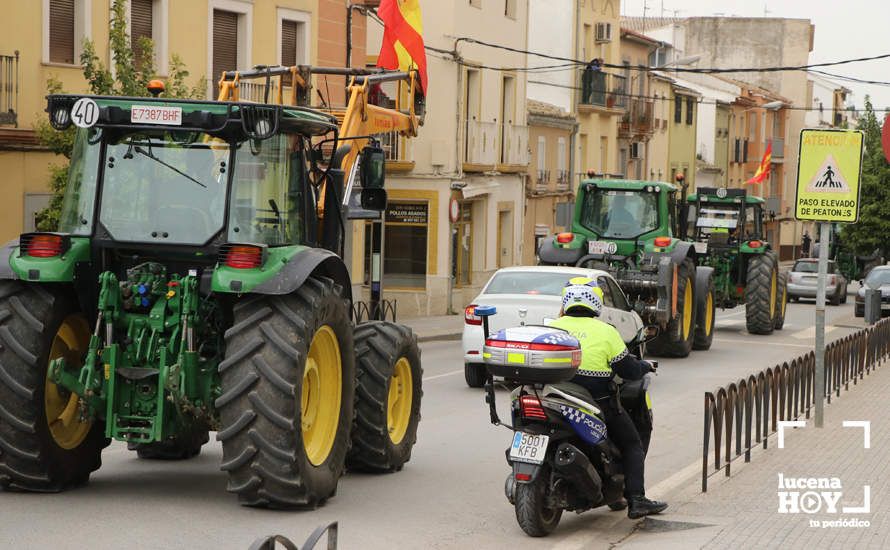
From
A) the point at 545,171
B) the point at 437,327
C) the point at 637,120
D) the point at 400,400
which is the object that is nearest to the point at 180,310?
the point at 400,400

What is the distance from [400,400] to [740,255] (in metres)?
20.5

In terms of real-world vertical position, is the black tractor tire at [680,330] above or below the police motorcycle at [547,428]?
below

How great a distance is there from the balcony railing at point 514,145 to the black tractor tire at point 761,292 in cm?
1345

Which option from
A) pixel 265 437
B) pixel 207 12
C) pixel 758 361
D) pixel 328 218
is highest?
pixel 207 12

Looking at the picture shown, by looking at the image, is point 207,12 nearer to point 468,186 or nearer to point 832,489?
point 468,186

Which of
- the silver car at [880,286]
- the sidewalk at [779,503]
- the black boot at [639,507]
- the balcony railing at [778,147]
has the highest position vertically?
the balcony railing at [778,147]

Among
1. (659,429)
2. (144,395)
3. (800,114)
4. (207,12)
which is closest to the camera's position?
(144,395)

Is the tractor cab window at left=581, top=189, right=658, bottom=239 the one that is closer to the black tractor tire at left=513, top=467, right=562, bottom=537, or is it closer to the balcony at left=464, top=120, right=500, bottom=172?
the balcony at left=464, top=120, right=500, bottom=172

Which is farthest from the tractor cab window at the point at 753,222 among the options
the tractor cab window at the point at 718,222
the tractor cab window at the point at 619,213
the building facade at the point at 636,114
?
the building facade at the point at 636,114

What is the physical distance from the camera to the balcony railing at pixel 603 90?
53.5 metres

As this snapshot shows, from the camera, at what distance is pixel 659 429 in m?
15.4

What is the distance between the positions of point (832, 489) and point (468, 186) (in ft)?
95.9

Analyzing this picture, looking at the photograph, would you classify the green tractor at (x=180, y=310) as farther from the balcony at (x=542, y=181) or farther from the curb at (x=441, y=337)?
the balcony at (x=542, y=181)

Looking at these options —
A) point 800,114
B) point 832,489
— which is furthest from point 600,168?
point 832,489
